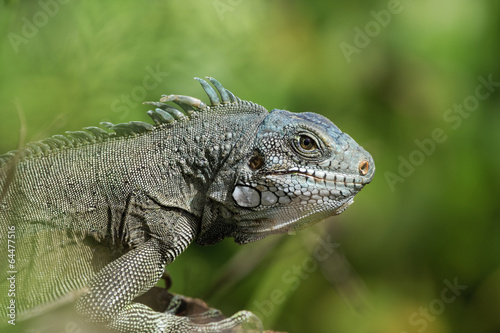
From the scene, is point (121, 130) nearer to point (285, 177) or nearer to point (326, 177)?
point (285, 177)

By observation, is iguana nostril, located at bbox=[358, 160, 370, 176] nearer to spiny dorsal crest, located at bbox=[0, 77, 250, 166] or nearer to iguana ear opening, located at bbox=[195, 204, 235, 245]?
iguana ear opening, located at bbox=[195, 204, 235, 245]

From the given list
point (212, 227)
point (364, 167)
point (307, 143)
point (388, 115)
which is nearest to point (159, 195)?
point (212, 227)

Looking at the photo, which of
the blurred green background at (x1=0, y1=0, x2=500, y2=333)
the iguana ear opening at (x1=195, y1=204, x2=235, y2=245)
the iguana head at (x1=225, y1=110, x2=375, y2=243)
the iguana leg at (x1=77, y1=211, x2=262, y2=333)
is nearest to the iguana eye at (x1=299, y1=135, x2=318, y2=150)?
the iguana head at (x1=225, y1=110, x2=375, y2=243)

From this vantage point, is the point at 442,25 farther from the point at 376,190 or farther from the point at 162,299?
the point at 162,299

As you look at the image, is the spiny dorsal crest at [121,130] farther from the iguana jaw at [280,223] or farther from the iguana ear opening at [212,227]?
the iguana jaw at [280,223]

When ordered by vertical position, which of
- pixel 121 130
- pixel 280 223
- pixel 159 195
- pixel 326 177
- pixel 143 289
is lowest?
pixel 143 289

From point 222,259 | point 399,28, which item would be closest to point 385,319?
point 222,259

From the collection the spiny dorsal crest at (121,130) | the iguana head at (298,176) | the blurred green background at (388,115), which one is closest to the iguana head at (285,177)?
the iguana head at (298,176)
